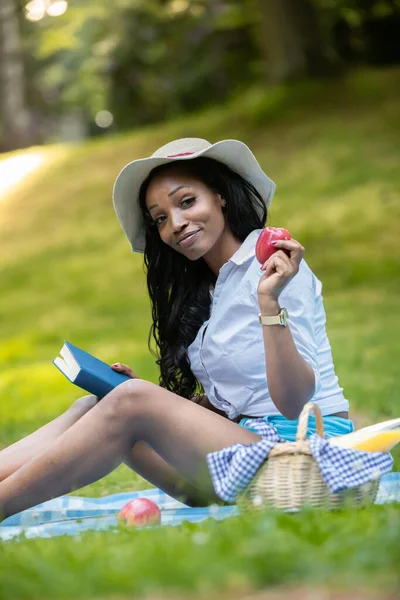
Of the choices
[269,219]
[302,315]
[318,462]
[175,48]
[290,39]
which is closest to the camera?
[318,462]

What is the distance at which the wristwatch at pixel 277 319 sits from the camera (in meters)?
3.18

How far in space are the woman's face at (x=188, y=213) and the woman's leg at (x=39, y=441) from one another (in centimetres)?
69

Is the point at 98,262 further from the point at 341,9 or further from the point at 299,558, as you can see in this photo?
the point at 299,558

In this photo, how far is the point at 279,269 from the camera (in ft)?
10.3

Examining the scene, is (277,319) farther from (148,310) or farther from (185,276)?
(148,310)

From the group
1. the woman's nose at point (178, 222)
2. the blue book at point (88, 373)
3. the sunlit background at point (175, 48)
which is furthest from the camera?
the sunlit background at point (175, 48)

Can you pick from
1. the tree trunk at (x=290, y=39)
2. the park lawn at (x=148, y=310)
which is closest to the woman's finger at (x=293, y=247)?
the park lawn at (x=148, y=310)

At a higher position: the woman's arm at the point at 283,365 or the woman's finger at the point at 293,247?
the woman's finger at the point at 293,247

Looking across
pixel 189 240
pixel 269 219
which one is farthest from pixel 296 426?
pixel 269 219

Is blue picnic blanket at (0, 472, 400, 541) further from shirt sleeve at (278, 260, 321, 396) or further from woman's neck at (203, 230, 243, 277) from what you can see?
woman's neck at (203, 230, 243, 277)

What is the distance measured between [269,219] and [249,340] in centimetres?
642

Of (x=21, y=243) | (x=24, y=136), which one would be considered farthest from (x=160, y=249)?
(x=24, y=136)

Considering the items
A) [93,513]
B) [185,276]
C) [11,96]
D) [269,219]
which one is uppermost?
[11,96]

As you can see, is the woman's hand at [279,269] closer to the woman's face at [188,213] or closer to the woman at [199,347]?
the woman at [199,347]
